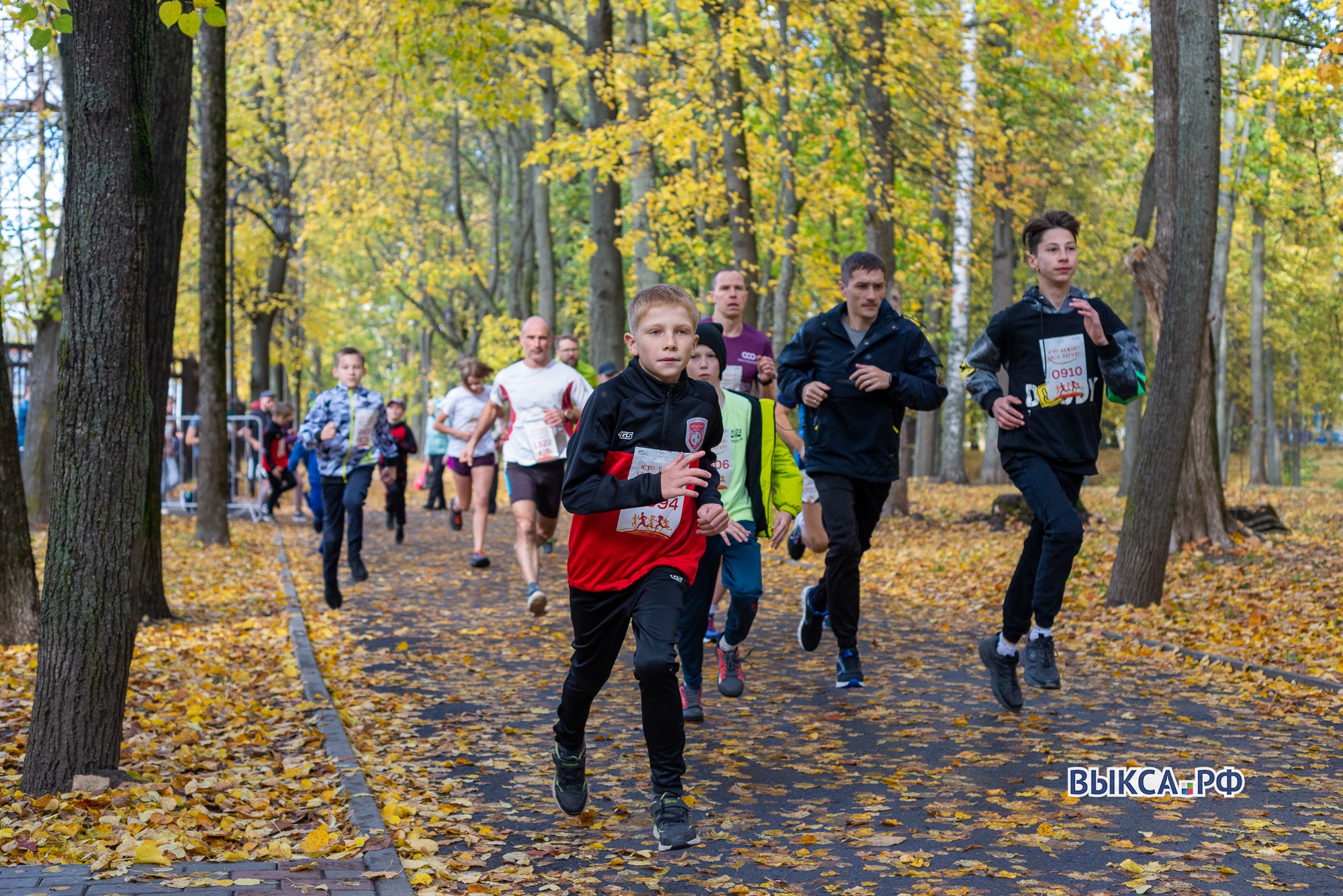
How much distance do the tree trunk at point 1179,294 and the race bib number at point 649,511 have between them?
663 cm

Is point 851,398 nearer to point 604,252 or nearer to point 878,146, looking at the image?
point 878,146

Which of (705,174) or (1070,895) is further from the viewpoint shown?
(705,174)

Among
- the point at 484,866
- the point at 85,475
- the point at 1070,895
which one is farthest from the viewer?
the point at 85,475

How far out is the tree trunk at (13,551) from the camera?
8.41 metres

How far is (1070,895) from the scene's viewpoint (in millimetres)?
4188

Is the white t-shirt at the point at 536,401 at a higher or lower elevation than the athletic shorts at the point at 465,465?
higher

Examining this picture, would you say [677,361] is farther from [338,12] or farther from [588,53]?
[338,12]

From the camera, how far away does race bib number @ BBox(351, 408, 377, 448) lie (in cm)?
1149

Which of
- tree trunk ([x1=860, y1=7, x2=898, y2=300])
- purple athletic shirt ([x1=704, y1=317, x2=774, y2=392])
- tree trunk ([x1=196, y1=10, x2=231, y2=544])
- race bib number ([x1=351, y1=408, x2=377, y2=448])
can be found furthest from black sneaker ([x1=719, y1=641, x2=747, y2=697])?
tree trunk ([x1=860, y1=7, x2=898, y2=300])

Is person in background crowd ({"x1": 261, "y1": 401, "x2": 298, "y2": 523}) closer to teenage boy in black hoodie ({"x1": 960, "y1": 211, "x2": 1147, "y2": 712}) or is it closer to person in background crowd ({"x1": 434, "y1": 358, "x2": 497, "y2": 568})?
person in background crowd ({"x1": 434, "y1": 358, "x2": 497, "y2": 568})

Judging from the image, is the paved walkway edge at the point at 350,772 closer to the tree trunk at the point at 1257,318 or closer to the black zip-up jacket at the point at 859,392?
the black zip-up jacket at the point at 859,392

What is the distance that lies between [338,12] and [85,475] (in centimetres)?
1755

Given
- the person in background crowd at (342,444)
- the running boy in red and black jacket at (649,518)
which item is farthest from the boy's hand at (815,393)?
the person in background crowd at (342,444)

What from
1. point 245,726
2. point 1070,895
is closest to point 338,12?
point 245,726
